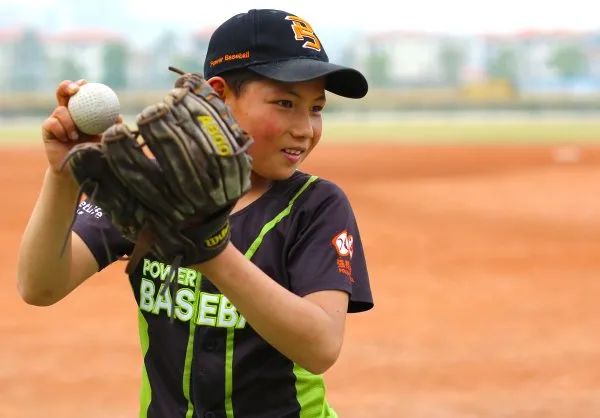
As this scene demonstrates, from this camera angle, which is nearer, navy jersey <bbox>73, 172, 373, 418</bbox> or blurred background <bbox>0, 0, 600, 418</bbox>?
Answer: navy jersey <bbox>73, 172, 373, 418</bbox>

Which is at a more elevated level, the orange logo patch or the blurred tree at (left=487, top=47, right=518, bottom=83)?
the orange logo patch

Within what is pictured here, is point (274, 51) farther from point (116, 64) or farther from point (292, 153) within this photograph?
point (116, 64)

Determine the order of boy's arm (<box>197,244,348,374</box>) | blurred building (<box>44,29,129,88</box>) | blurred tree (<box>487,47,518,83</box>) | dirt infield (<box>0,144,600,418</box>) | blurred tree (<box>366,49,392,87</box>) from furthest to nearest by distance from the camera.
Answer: blurred tree (<box>487,47,518,83</box>) < blurred tree (<box>366,49,392,87</box>) < blurred building (<box>44,29,129,88</box>) < dirt infield (<box>0,144,600,418</box>) < boy's arm (<box>197,244,348,374</box>)

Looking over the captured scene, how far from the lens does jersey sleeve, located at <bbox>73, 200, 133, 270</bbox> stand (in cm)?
252

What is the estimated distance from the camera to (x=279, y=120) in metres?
2.33

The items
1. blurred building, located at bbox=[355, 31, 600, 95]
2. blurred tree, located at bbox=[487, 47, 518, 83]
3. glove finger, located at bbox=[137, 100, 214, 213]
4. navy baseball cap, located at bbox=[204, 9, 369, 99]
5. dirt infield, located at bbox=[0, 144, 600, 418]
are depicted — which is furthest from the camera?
blurred tree, located at bbox=[487, 47, 518, 83]

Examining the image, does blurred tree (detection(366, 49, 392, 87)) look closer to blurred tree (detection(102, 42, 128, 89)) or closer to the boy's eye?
blurred tree (detection(102, 42, 128, 89))

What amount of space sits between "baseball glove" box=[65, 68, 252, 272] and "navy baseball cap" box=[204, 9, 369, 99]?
40 cm

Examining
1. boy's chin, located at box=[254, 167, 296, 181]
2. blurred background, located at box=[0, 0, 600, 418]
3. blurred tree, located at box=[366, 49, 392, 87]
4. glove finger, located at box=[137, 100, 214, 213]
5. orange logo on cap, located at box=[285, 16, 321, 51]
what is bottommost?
blurred tree, located at box=[366, 49, 392, 87]

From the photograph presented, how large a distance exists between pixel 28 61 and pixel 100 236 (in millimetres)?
121960

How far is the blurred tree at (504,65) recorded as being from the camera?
125m

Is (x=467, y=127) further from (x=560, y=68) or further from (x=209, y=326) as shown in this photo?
(x=560, y=68)

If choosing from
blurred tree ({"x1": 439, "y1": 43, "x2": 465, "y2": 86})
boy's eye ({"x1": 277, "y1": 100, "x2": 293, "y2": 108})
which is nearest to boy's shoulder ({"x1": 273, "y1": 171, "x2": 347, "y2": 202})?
boy's eye ({"x1": 277, "y1": 100, "x2": 293, "y2": 108})

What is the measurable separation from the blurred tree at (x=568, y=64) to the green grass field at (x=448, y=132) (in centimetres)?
7721
